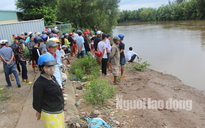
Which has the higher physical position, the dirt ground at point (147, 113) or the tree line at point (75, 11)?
the tree line at point (75, 11)

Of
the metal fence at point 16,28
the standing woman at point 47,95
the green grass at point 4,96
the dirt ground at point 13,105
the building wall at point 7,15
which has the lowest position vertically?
the dirt ground at point 13,105

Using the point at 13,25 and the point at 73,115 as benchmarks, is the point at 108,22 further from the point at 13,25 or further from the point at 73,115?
the point at 73,115

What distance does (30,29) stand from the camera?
39.3 ft

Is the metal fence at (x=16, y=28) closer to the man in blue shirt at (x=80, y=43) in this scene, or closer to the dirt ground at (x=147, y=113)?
the man in blue shirt at (x=80, y=43)

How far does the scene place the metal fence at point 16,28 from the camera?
10891mm

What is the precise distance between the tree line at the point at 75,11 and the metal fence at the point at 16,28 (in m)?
7.28

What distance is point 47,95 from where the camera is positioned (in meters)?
2.23

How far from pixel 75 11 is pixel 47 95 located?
21.9m

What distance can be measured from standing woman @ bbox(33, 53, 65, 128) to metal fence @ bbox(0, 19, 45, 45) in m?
10.5

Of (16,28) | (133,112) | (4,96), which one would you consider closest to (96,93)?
(133,112)

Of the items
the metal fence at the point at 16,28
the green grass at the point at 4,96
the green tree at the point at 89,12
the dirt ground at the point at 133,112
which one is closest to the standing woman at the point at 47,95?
the dirt ground at the point at 133,112

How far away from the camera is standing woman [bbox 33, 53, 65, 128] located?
7.14 ft

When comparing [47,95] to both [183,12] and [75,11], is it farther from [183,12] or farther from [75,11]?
[183,12]

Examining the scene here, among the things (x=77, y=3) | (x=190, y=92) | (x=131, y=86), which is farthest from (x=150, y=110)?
(x=77, y=3)
